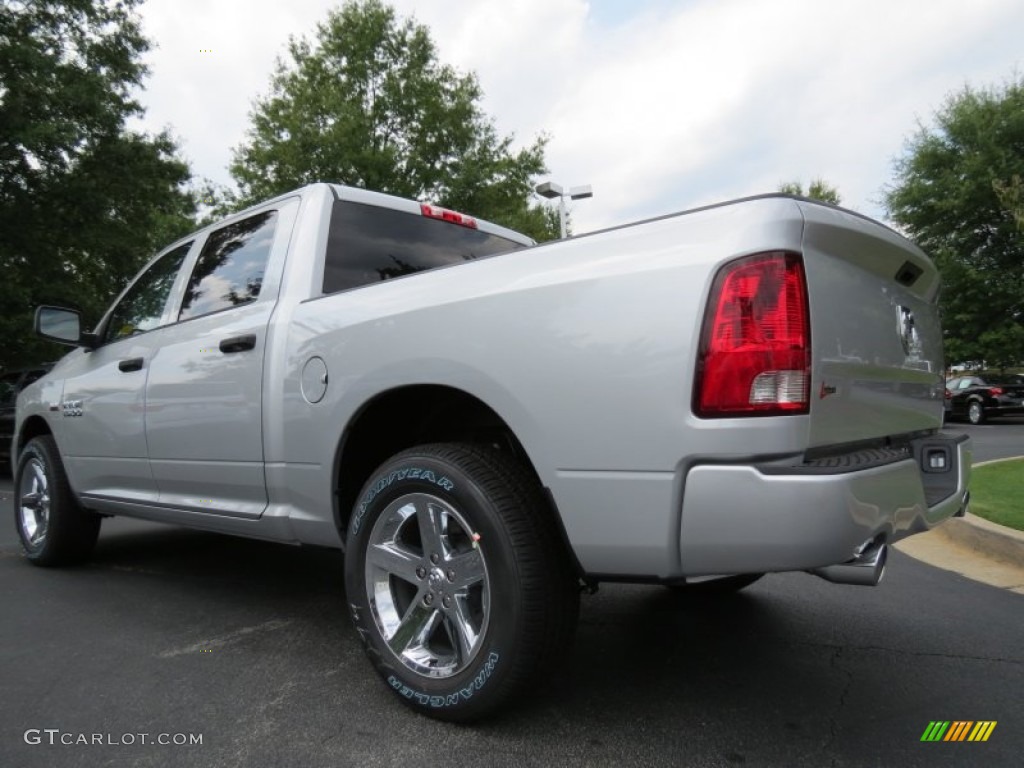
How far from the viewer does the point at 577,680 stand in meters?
2.55

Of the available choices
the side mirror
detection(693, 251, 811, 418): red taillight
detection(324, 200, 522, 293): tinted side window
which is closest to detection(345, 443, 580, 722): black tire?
detection(693, 251, 811, 418): red taillight

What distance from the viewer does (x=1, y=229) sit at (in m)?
13.6

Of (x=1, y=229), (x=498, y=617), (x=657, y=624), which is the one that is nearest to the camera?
(x=498, y=617)

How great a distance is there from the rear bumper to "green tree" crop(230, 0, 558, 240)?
1689 centimetres

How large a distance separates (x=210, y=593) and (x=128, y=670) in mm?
1093

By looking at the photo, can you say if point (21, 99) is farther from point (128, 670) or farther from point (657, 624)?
point (657, 624)

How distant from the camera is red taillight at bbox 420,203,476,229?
11.6 ft

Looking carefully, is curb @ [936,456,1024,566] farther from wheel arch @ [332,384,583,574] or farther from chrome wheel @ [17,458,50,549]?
chrome wheel @ [17,458,50,549]

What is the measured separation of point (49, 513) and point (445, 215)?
299cm

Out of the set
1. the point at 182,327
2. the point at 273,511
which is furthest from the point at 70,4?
the point at 273,511

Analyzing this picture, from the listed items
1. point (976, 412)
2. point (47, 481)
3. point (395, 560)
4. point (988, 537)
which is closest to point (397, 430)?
point (395, 560)

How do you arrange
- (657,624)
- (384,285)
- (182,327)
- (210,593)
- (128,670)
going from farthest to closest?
(210,593) → (182,327) → (657,624) → (128,670) → (384,285)

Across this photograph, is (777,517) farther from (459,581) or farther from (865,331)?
(459,581)

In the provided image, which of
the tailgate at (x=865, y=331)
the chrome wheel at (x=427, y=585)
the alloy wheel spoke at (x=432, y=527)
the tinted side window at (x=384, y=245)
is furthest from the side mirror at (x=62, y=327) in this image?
the tailgate at (x=865, y=331)
